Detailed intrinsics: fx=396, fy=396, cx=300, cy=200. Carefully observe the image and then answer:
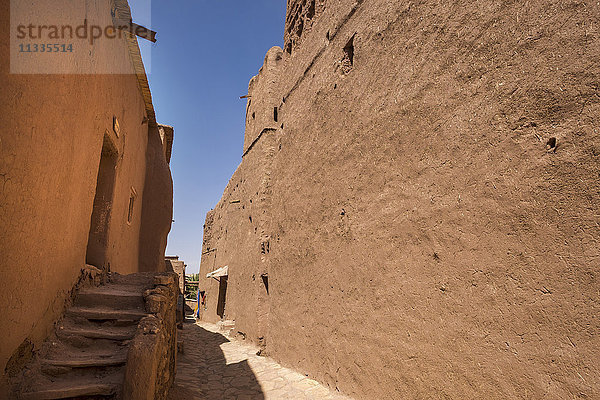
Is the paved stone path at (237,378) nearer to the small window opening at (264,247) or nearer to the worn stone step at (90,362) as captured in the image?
the worn stone step at (90,362)

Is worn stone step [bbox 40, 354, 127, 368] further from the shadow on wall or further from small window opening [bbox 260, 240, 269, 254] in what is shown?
small window opening [bbox 260, 240, 269, 254]

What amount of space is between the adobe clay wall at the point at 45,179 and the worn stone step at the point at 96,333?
0.15 metres

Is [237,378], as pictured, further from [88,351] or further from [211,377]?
[88,351]

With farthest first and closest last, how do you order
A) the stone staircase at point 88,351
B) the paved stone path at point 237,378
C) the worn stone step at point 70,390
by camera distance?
the paved stone path at point 237,378 < the stone staircase at point 88,351 < the worn stone step at point 70,390

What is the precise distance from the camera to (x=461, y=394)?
2723 millimetres

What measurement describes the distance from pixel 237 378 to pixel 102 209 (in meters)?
2.95

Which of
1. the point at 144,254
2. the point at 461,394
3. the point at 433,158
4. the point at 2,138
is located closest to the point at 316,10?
the point at 433,158

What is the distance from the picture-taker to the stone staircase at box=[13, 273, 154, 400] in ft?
8.54

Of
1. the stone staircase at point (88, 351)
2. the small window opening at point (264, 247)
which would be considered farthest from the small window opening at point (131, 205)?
the stone staircase at point (88, 351)

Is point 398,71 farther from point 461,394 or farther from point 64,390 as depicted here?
point 64,390

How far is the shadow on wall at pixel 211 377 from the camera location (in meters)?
4.69

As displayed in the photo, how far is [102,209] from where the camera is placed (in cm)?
523

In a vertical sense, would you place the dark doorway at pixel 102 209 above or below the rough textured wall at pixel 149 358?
above

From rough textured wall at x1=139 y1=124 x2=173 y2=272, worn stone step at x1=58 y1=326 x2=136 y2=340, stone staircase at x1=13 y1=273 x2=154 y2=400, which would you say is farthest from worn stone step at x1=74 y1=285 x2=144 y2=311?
rough textured wall at x1=139 y1=124 x2=173 y2=272
